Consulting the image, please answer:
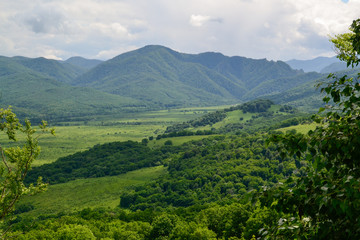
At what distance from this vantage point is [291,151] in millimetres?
8352

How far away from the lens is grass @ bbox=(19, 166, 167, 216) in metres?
117

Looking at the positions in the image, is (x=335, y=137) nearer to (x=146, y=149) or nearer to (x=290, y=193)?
(x=290, y=193)

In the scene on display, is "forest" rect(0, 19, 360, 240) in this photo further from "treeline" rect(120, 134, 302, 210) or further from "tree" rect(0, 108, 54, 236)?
"treeline" rect(120, 134, 302, 210)

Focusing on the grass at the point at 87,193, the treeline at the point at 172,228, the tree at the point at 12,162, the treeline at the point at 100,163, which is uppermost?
the tree at the point at 12,162

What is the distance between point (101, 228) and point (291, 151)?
6552 centimetres

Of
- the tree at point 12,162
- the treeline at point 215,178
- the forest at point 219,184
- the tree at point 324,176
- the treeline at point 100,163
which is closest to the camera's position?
the tree at point 324,176

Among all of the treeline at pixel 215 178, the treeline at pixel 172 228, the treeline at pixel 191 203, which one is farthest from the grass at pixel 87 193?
the treeline at pixel 172 228

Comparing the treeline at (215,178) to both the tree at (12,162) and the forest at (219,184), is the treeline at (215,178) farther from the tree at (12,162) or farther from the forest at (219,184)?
the tree at (12,162)

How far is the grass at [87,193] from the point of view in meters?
117

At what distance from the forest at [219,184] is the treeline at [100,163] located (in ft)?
2.15

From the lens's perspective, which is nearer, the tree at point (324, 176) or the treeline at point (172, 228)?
the tree at point (324, 176)

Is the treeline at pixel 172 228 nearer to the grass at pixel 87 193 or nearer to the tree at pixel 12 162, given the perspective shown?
the tree at pixel 12 162

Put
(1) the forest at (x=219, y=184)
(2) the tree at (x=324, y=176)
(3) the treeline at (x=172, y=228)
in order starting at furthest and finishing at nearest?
(3) the treeline at (x=172, y=228) → (1) the forest at (x=219, y=184) → (2) the tree at (x=324, y=176)

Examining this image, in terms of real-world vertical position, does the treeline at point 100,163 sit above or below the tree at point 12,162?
below
